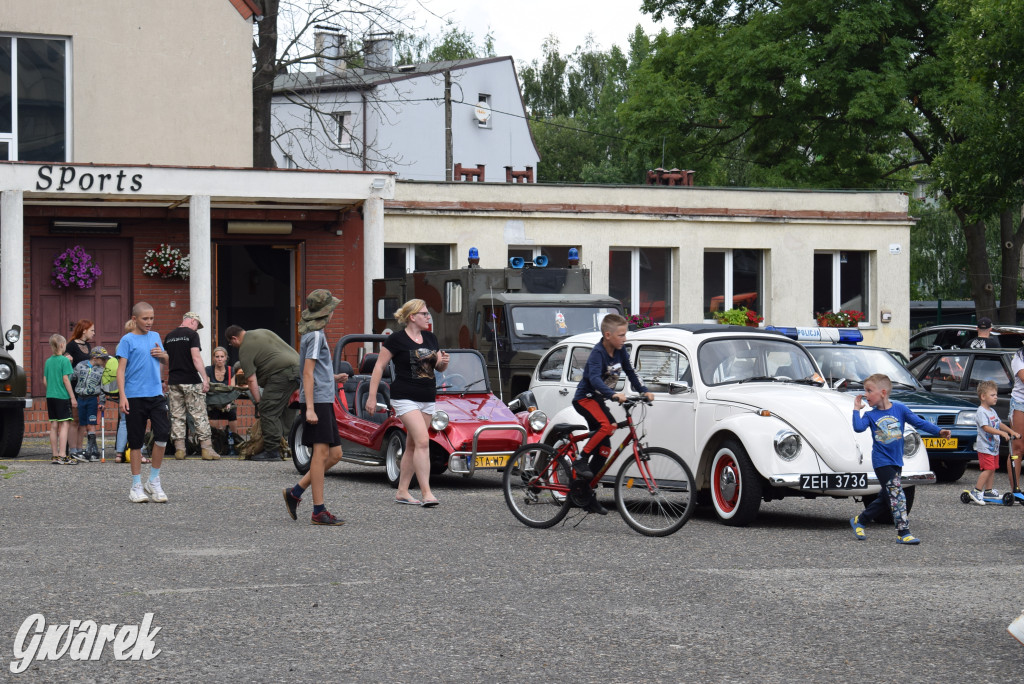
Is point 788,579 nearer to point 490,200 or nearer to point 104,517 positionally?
point 104,517

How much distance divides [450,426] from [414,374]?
2.40 m

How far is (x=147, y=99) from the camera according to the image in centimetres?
2572

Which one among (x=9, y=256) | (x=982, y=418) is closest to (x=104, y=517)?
(x=982, y=418)

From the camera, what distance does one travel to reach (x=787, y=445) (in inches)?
435

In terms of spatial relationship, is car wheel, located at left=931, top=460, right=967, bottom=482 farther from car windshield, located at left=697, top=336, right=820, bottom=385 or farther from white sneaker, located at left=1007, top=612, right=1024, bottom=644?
white sneaker, located at left=1007, top=612, right=1024, bottom=644

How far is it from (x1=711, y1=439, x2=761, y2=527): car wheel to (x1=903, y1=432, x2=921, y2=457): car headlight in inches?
58.8

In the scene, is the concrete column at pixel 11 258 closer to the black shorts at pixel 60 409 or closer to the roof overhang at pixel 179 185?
the roof overhang at pixel 179 185

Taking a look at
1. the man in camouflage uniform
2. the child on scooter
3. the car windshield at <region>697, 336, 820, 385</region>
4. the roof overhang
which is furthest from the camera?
the roof overhang

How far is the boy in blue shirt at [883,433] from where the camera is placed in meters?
10.6

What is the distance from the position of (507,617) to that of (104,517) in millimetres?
5235

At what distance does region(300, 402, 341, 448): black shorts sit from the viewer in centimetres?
1102

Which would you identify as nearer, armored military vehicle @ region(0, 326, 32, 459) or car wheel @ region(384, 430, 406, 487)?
car wheel @ region(384, 430, 406, 487)

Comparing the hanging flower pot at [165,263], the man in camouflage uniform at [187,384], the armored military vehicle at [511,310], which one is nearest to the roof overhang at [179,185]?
the hanging flower pot at [165,263]

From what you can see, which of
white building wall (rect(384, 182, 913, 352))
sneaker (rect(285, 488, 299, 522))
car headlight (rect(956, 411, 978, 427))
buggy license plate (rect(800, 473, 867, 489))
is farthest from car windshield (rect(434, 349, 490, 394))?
white building wall (rect(384, 182, 913, 352))
